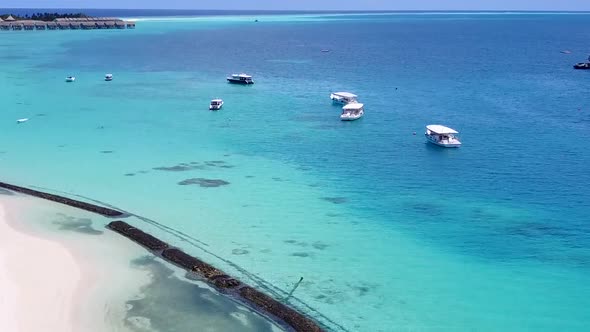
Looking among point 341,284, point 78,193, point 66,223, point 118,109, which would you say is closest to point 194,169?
point 78,193

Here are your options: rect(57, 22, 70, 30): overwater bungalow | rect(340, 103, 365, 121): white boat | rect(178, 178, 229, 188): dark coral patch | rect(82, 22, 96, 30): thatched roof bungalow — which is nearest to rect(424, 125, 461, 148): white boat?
rect(340, 103, 365, 121): white boat

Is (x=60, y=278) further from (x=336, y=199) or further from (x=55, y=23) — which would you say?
(x=55, y=23)

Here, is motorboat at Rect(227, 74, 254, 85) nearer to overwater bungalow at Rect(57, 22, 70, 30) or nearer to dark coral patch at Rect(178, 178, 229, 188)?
dark coral patch at Rect(178, 178, 229, 188)

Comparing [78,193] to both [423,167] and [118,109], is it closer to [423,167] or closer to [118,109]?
[423,167]

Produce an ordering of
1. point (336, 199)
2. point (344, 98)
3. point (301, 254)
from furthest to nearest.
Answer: point (344, 98) → point (336, 199) → point (301, 254)

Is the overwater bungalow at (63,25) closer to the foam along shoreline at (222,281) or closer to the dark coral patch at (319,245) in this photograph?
the foam along shoreline at (222,281)

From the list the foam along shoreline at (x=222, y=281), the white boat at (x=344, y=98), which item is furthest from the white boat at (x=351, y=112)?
the foam along shoreline at (x=222, y=281)

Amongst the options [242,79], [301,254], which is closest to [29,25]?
[242,79]
